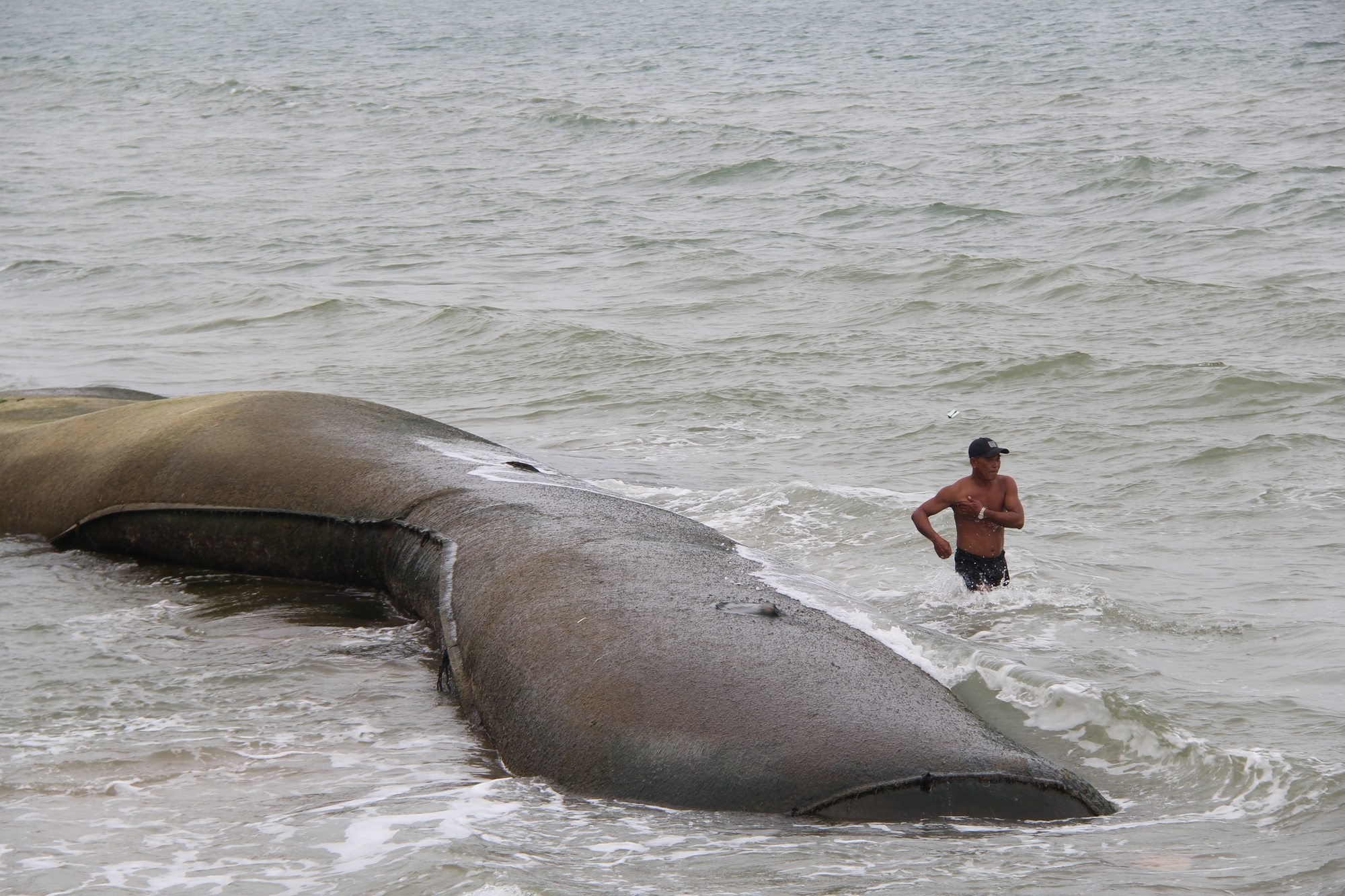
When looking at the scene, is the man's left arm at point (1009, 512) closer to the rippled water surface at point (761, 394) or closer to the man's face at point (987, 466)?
the man's face at point (987, 466)

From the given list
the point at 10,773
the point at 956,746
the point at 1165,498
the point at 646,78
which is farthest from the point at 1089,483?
the point at 646,78

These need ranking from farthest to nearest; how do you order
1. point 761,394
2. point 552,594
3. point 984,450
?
point 761,394, point 984,450, point 552,594

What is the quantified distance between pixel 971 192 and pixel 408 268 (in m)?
10.2

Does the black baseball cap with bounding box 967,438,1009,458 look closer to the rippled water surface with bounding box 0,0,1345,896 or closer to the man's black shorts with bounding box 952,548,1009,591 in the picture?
the man's black shorts with bounding box 952,548,1009,591

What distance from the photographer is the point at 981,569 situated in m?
7.96

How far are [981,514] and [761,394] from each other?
5687 millimetres

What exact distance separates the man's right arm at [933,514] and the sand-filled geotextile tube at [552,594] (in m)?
1.53

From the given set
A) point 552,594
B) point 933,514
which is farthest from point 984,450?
point 552,594

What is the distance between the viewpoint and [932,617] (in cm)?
773

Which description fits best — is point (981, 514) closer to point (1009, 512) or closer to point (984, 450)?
point (1009, 512)

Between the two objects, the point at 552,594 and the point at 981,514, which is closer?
the point at 552,594

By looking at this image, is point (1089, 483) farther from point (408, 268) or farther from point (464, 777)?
A: point (408, 268)

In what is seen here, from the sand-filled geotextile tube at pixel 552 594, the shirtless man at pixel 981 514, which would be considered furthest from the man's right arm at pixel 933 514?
the sand-filled geotextile tube at pixel 552 594

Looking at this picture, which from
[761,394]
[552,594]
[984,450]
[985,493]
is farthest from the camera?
[761,394]
